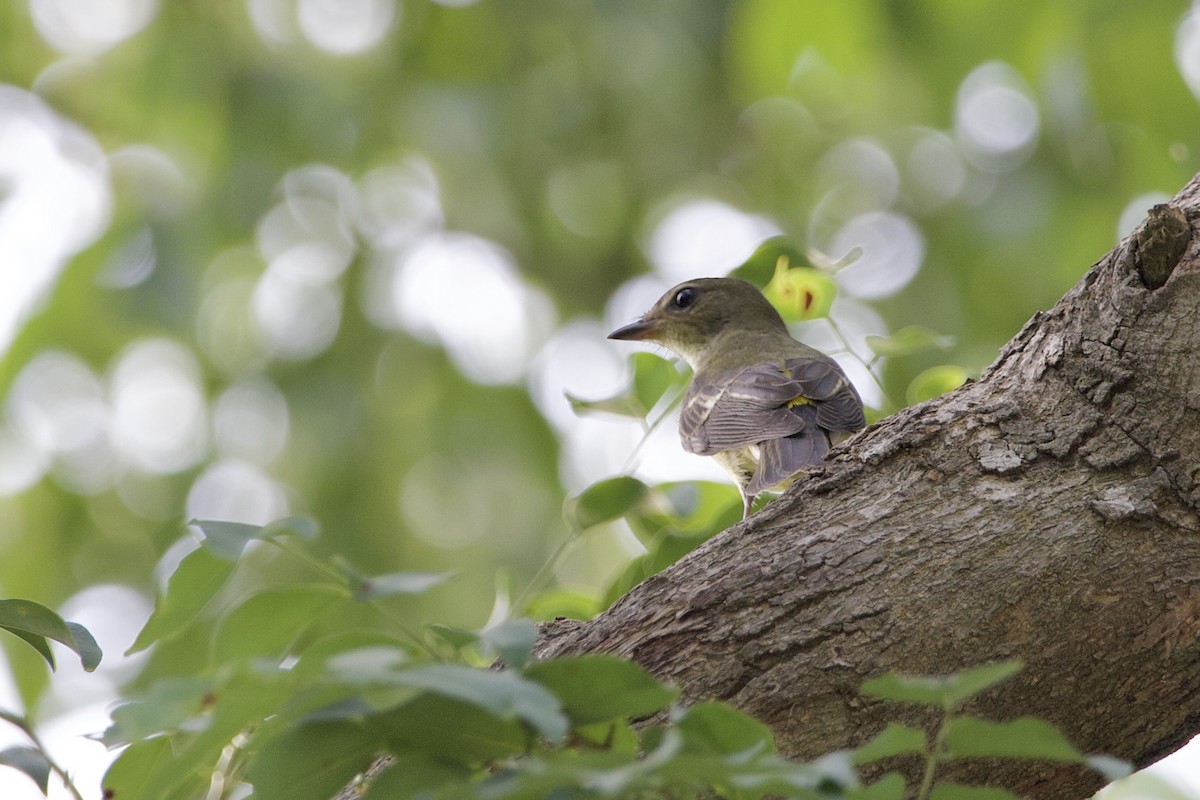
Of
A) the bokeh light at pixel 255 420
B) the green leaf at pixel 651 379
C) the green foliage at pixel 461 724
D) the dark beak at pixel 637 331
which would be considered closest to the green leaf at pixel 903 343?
the green leaf at pixel 651 379

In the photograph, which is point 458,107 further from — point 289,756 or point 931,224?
point 289,756

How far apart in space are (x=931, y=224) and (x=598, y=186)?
6.84 ft

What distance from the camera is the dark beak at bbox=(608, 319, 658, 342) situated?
245 inches

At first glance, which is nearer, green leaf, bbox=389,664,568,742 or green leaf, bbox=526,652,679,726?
green leaf, bbox=389,664,568,742

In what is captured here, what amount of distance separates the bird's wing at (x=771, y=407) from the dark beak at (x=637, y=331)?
1186 mm

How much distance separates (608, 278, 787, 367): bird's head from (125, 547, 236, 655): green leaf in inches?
184

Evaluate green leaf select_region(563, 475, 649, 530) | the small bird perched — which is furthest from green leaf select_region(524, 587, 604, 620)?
the small bird perched

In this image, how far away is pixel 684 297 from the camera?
6297mm

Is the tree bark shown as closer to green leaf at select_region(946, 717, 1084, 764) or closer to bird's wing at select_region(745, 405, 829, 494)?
green leaf at select_region(946, 717, 1084, 764)

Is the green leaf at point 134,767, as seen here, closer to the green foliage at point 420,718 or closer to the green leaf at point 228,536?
the green foliage at point 420,718

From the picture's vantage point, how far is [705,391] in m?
5.25

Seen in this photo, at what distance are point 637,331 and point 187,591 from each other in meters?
4.76

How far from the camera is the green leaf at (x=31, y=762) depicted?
5.11ft

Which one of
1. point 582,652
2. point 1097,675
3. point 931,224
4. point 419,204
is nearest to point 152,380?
point 419,204
